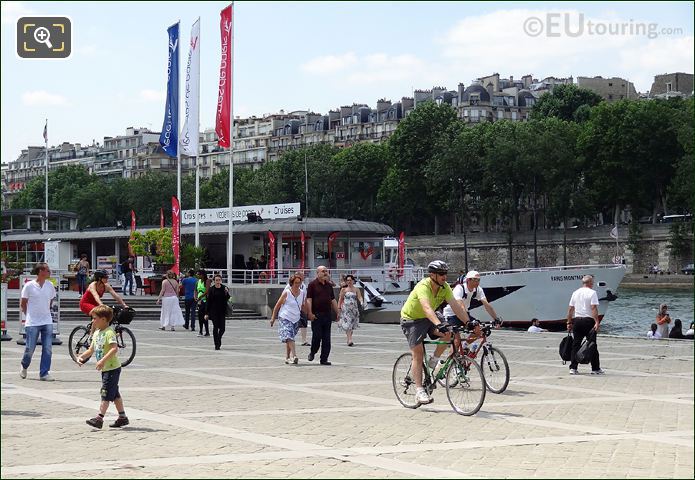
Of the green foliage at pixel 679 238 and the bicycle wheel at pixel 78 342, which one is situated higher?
the green foliage at pixel 679 238

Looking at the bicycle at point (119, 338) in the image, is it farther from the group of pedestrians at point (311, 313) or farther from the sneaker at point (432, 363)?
the sneaker at point (432, 363)

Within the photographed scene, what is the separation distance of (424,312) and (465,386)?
959 millimetres

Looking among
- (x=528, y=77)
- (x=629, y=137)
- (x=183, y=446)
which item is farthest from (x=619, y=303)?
(x=528, y=77)

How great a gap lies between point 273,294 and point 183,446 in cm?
2976

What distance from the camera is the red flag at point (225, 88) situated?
4238 centimetres

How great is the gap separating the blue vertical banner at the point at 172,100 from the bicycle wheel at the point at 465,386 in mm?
30815

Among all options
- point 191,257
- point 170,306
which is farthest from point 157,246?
point 170,306

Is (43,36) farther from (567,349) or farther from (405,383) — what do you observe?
(567,349)

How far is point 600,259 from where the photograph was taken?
95250 millimetres

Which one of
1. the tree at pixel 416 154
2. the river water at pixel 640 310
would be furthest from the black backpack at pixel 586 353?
the tree at pixel 416 154

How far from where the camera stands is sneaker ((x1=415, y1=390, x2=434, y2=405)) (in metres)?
13.1

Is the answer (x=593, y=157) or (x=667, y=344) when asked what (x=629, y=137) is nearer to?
(x=593, y=157)

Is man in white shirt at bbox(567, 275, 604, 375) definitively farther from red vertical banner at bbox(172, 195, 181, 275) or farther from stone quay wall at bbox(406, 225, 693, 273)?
stone quay wall at bbox(406, 225, 693, 273)

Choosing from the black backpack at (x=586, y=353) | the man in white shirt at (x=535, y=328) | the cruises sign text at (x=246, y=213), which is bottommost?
the man in white shirt at (x=535, y=328)
